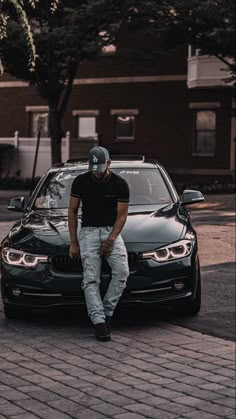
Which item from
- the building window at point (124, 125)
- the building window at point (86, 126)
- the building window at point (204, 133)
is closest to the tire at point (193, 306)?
the building window at point (204, 133)

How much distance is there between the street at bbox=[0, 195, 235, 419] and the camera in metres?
4.66

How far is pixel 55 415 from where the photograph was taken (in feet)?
14.8

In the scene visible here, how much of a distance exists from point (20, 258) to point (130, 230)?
108cm

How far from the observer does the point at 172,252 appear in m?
6.84

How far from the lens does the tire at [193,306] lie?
7188 mm

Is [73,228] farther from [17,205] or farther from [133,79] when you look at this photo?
[133,79]

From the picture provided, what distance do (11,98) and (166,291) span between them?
32.5 metres

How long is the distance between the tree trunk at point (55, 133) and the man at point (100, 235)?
67.3 ft

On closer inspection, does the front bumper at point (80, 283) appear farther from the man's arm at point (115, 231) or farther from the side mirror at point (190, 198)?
the side mirror at point (190, 198)

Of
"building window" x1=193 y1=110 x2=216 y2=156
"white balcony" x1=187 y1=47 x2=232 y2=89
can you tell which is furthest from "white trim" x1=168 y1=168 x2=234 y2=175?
"white balcony" x1=187 y1=47 x2=232 y2=89

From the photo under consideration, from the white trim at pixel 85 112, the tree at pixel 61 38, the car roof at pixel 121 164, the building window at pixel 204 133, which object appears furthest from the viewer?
the white trim at pixel 85 112

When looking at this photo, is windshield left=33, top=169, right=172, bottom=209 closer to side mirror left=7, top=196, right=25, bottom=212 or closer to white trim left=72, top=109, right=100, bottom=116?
side mirror left=7, top=196, right=25, bottom=212

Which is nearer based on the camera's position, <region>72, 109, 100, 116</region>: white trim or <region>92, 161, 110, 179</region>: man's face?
<region>92, 161, 110, 179</region>: man's face

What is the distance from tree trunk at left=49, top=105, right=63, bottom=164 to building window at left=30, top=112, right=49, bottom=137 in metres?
9.95
